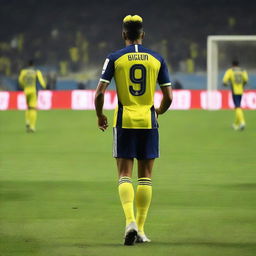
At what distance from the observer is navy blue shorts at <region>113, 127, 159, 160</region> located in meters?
7.60

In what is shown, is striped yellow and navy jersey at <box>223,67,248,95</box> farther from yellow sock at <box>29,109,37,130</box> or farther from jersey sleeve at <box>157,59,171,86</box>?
jersey sleeve at <box>157,59,171,86</box>

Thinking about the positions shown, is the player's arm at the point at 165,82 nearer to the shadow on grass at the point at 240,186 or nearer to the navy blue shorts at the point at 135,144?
the navy blue shorts at the point at 135,144

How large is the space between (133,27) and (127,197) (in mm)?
1423

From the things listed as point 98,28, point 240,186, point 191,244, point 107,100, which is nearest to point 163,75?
point 191,244

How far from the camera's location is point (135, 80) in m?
7.55

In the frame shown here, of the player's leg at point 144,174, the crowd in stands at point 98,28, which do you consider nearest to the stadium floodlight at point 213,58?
the crowd in stands at point 98,28

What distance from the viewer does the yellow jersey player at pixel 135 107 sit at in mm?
7512

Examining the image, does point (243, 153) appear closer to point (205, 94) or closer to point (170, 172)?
point (170, 172)

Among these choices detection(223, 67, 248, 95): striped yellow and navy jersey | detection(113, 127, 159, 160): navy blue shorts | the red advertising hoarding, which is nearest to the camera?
detection(113, 127, 159, 160): navy blue shorts

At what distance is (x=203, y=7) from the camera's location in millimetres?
51844

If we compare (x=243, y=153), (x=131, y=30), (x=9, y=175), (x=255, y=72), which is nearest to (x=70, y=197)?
(x=9, y=175)

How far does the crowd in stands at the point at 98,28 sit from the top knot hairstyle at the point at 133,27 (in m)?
40.9

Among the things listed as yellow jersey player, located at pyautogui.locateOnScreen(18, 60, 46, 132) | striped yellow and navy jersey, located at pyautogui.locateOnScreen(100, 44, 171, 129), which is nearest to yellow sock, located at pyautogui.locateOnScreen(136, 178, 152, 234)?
striped yellow and navy jersey, located at pyautogui.locateOnScreen(100, 44, 171, 129)

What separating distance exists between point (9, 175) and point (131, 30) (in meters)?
6.58
